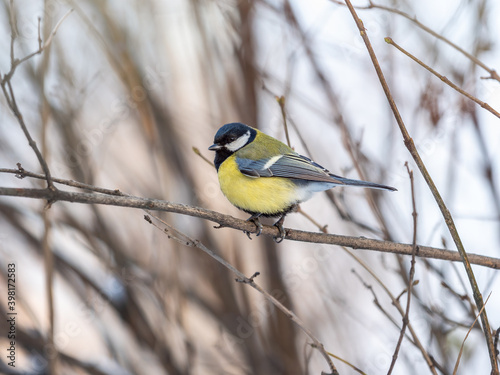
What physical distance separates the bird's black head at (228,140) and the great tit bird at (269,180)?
0.05 metres

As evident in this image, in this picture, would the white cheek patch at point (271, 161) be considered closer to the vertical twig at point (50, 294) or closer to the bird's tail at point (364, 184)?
the bird's tail at point (364, 184)

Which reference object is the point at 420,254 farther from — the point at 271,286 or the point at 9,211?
the point at 9,211

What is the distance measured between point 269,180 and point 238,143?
32 cm

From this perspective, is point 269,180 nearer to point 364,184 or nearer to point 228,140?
point 228,140

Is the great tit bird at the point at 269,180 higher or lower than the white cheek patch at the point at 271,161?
lower

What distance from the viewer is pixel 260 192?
7.38ft

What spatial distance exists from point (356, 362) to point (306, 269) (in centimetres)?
65

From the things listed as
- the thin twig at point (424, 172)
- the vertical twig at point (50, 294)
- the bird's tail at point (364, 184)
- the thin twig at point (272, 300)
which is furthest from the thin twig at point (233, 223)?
the vertical twig at point (50, 294)

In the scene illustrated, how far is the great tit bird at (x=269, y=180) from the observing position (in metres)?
2.23

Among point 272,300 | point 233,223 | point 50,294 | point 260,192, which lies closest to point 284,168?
point 260,192

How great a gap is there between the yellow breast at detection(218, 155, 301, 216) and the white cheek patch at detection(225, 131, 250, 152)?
0.19 meters

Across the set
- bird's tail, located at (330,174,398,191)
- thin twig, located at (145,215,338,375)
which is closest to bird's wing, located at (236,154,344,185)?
bird's tail, located at (330,174,398,191)

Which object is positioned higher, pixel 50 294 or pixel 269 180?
pixel 269 180

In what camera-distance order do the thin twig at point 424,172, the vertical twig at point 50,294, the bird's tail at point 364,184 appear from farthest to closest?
the vertical twig at point 50,294, the bird's tail at point 364,184, the thin twig at point 424,172
